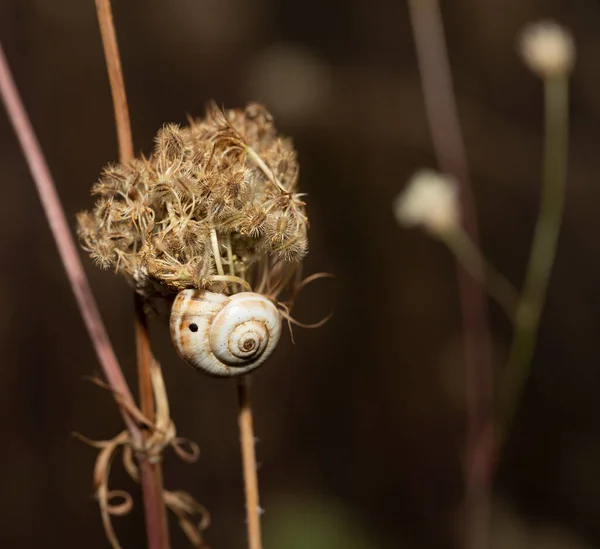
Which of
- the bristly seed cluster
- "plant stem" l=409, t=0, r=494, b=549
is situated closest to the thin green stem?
"plant stem" l=409, t=0, r=494, b=549

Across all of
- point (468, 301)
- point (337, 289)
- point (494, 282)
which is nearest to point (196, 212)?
point (337, 289)

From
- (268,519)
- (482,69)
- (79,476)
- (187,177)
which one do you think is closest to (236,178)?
(187,177)

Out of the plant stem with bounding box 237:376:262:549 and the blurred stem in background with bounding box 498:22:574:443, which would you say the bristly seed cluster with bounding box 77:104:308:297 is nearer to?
the plant stem with bounding box 237:376:262:549

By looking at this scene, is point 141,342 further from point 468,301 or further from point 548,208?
point 468,301

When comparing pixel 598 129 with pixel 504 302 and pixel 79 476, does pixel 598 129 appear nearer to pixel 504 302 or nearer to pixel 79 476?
pixel 504 302

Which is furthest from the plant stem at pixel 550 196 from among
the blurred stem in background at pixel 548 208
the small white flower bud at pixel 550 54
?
the small white flower bud at pixel 550 54

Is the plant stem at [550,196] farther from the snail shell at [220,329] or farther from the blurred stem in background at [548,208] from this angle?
the snail shell at [220,329]
